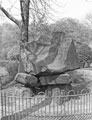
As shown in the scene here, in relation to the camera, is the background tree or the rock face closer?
the rock face

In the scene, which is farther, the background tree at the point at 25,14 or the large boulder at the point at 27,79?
the background tree at the point at 25,14

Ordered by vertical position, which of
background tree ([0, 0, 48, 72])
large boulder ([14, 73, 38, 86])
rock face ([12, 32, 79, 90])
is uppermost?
background tree ([0, 0, 48, 72])

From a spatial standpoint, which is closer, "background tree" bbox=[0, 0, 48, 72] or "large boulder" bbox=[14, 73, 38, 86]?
"large boulder" bbox=[14, 73, 38, 86]

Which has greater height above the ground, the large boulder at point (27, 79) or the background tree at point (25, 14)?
the background tree at point (25, 14)

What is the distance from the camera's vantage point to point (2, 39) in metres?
21.4

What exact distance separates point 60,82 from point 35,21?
5.75 metres

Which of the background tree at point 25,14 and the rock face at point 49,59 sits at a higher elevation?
the background tree at point 25,14

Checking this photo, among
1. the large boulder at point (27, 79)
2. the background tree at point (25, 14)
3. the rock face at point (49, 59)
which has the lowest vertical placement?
Answer: the large boulder at point (27, 79)

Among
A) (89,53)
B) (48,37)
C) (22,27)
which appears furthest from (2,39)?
(48,37)

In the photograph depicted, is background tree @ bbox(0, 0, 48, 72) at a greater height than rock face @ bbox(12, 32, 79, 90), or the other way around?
background tree @ bbox(0, 0, 48, 72)

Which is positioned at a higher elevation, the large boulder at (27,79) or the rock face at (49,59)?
the rock face at (49,59)

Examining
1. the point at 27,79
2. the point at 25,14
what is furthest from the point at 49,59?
the point at 25,14

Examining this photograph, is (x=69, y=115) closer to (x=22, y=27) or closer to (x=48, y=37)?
(x=48, y=37)

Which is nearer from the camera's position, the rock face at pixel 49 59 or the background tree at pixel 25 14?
the rock face at pixel 49 59
